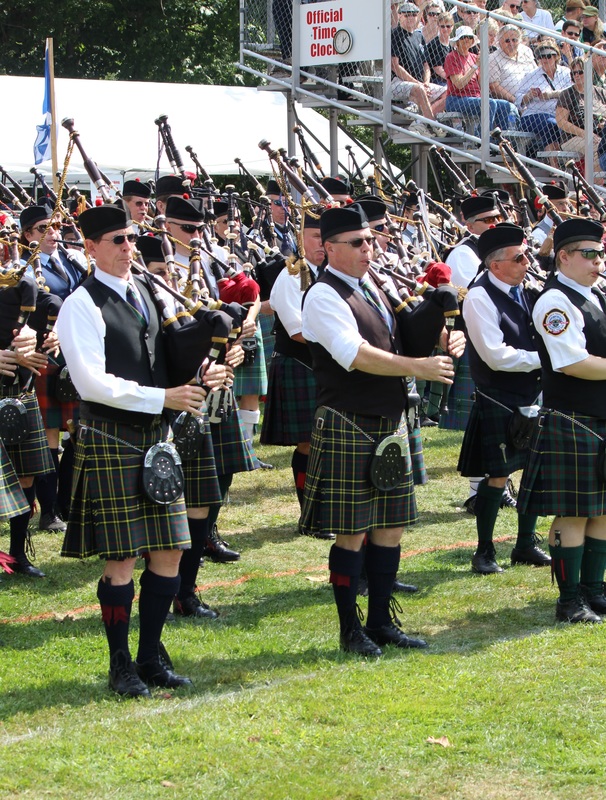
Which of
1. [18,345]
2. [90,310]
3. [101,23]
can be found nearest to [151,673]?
[90,310]

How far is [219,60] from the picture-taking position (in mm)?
23031

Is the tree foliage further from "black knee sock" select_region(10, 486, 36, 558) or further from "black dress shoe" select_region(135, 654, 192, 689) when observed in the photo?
"black dress shoe" select_region(135, 654, 192, 689)

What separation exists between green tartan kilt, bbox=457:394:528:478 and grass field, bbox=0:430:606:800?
1.51 feet

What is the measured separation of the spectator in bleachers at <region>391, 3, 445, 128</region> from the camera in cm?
1031

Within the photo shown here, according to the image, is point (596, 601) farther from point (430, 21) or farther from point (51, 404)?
point (430, 21)

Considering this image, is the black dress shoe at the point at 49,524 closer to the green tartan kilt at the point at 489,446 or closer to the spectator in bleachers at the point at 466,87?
the green tartan kilt at the point at 489,446

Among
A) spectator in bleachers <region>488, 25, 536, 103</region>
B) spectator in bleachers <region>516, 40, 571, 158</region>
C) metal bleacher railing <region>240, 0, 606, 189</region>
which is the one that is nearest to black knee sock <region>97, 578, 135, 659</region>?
metal bleacher railing <region>240, 0, 606, 189</region>

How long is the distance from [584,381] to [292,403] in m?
1.76

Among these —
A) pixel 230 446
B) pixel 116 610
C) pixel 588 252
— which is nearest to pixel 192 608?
pixel 230 446

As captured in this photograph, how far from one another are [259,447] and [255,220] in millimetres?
2255

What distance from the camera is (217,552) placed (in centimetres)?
561

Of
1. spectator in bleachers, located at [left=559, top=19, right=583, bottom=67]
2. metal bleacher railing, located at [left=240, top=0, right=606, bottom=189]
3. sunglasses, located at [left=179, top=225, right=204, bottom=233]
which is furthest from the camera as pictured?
spectator in bleachers, located at [left=559, top=19, right=583, bottom=67]

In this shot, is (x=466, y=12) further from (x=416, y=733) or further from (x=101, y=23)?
(x=101, y=23)

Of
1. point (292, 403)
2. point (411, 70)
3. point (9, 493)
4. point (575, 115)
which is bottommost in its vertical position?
point (9, 493)
